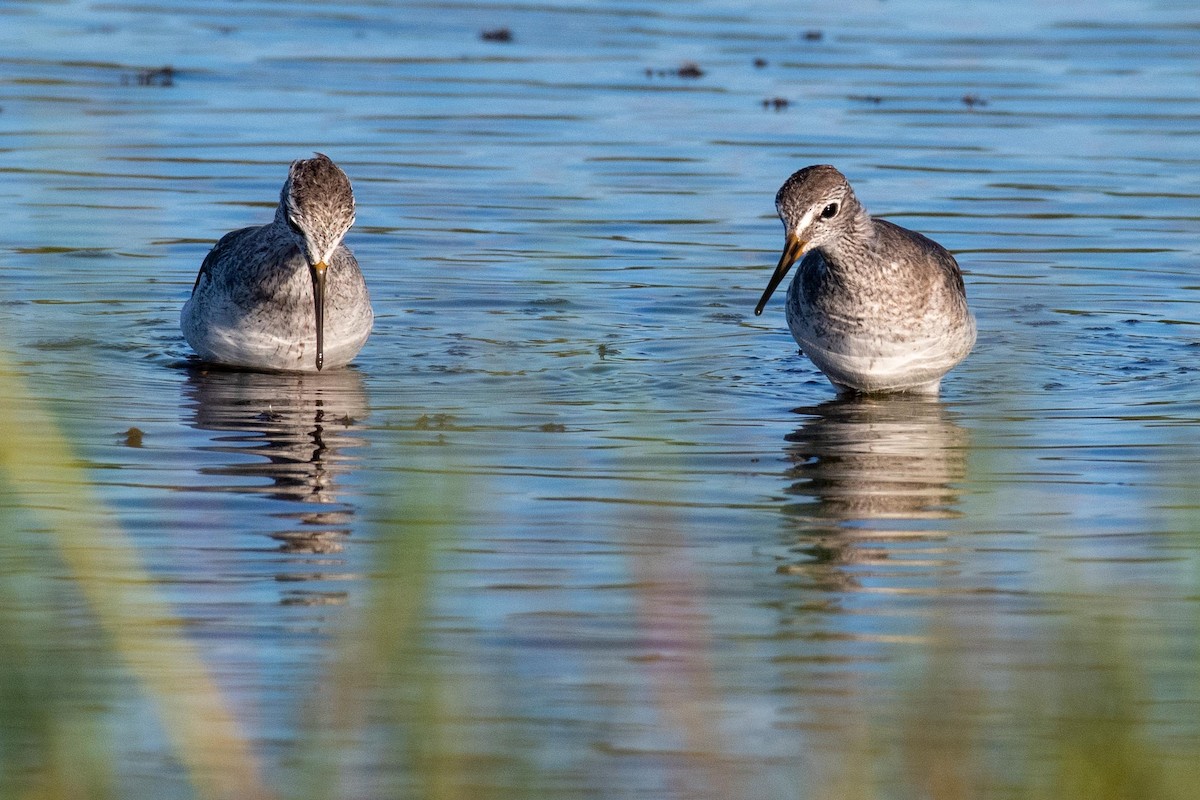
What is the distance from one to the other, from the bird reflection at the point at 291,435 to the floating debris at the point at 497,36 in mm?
11889

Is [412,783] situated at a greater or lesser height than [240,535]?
lesser

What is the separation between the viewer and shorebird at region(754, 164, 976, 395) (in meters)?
11.4

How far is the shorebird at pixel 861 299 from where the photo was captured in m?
11.4

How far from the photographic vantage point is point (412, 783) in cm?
582

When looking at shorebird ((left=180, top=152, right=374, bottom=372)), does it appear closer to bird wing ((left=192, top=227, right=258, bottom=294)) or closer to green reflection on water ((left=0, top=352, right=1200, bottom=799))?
bird wing ((left=192, top=227, right=258, bottom=294))

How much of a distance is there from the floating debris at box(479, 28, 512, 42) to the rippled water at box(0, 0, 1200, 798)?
14.9 inches

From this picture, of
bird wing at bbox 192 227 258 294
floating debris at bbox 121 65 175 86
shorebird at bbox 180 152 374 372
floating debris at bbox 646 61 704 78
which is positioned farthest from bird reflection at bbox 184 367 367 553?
floating debris at bbox 646 61 704 78

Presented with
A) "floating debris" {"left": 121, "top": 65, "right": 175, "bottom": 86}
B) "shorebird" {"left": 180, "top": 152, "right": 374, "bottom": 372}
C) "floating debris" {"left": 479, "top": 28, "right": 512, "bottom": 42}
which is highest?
"floating debris" {"left": 479, "top": 28, "right": 512, "bottom": 42}

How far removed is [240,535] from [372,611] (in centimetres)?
339

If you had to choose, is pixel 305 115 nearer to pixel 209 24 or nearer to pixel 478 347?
pixel 209 24

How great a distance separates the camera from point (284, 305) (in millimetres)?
12188

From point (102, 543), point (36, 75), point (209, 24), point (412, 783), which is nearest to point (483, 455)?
point (102, 543)

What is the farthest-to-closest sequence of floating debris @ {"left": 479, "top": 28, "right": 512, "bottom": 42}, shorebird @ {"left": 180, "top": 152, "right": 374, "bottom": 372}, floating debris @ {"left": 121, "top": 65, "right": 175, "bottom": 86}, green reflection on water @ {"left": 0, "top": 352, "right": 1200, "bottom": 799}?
floating debris @ {"left": 479, "top": 28, "right": 512, "bottom": 42}, floating debris @ {"left": 121, "top": 65, "right": 175, "bottom": 86}, shorebird @ {"left": 180, "top": 152, "right": 374, "bottom": 372}, green reflection on water @ {"left": 0, "top": 352, "right": 1200, "bottom": 799}

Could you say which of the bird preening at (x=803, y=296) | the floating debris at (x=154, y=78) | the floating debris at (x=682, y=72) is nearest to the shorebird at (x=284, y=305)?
the bird preening at (x=803, y=296)
